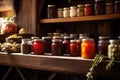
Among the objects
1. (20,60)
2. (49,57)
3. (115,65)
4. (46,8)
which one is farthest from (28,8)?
(115,65)

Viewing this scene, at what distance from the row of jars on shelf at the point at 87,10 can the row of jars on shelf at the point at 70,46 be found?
0.27m

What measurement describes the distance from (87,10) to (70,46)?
46cm

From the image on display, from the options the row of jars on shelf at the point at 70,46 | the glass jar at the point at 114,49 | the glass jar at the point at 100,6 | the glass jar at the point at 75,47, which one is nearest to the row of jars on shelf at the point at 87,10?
the glass jar at the point at 100,6

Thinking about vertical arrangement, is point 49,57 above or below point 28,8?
below

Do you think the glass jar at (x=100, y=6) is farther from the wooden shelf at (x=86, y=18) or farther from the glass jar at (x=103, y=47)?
the glass jar at (x=103, y=47)

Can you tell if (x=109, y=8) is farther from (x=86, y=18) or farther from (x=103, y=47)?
(x=103, y=47)

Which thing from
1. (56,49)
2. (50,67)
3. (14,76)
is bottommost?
(14,76)

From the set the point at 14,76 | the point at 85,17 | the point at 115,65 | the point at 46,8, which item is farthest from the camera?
the point at 14,76

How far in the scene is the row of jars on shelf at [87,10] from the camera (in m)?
2.67

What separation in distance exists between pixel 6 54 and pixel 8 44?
131mm

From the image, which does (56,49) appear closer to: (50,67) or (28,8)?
(50,67)

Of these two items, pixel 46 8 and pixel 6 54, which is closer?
pixel 6 54

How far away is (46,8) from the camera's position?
134 inches

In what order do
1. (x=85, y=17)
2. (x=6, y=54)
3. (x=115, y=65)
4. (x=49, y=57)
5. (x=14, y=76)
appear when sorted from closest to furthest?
(x=115, y=65)
(x=49, y=57)
(x=85, y=17)
(x=6, y=54)
(x=14, y=76)
